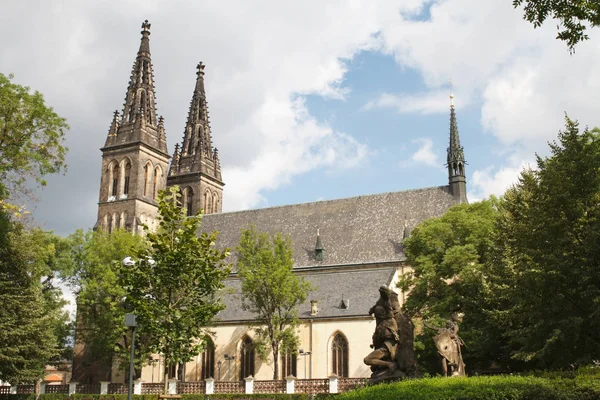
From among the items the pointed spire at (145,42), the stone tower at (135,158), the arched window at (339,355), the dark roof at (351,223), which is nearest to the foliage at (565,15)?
the arched window at (339,355)

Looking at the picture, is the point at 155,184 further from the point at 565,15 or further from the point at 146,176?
the point at 565,15

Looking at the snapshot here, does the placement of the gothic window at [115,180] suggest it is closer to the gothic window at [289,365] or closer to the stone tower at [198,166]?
the stone tower at [198,166]

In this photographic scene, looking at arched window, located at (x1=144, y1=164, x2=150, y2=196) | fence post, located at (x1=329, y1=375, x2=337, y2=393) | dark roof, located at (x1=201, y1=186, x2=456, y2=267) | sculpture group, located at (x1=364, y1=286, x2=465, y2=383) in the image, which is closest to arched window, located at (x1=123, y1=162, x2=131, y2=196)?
arched window, located at (x1=144, y1=164, x2=150, y2=196)

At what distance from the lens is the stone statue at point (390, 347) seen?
17656 mm

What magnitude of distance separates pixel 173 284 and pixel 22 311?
15.5 meters

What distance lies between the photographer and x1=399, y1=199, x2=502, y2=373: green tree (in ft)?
103

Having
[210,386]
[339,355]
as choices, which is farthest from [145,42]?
[210,386]

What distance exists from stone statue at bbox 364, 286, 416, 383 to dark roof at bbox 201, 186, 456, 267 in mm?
31020

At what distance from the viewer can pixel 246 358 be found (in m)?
43.2

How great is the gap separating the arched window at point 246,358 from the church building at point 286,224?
7 centimetres

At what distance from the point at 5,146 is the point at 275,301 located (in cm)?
1971

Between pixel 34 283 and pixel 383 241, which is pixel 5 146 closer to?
pixel 34 283

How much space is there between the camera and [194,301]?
74.0 ft

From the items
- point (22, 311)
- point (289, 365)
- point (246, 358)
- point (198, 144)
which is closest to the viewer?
point (22, 311)
